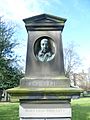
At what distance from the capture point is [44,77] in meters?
8.56

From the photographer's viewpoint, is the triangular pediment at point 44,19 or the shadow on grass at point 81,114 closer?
the triangular pediment at point 44,19

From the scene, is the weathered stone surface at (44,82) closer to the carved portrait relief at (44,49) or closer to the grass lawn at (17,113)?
the carved portrait relief at (44,49)

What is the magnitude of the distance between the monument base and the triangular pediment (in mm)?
2527

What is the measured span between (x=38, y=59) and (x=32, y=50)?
1.13 ft

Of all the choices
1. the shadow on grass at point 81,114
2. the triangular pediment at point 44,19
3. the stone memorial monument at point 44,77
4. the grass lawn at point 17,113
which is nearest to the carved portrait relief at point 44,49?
the stone memorial monument at point 44,77

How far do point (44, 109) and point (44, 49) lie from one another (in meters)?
1.91

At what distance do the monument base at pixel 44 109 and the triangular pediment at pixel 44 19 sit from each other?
2527 millimetres

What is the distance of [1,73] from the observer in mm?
28547

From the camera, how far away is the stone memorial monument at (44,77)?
26.0 feet

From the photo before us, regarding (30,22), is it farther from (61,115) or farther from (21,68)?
(21,68)

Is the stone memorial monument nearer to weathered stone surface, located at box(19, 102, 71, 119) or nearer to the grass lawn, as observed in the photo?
weathered stone surface, located at box(19, 102, 71, 119)

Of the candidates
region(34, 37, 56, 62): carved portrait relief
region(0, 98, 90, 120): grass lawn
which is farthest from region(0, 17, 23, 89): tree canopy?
region(34, 37, 56, 62): carved portrait relief

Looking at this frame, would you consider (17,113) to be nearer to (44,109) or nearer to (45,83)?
(45,83)

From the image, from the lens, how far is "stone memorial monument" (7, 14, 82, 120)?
792 cm
